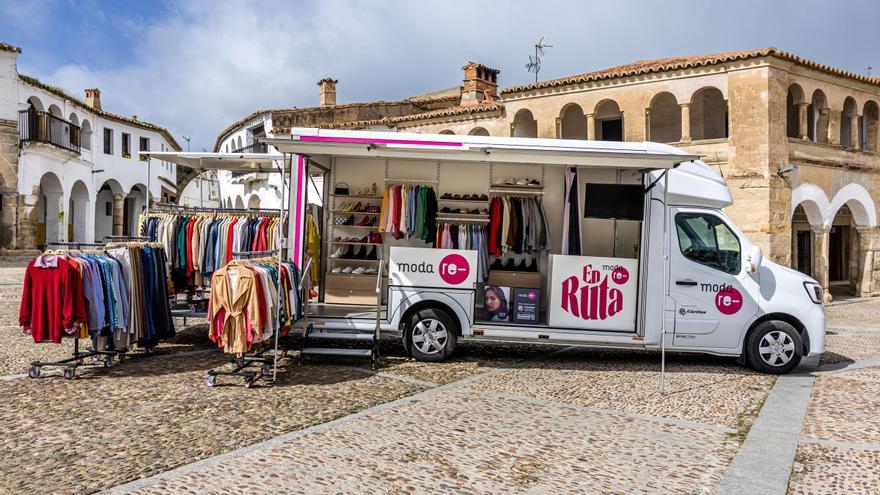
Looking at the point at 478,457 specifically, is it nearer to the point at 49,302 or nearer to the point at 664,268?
the point at 664,268

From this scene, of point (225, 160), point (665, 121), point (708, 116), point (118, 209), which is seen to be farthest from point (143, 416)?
→ point (118, 209)

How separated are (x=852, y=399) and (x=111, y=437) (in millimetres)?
7268

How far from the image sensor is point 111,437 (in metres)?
5.24

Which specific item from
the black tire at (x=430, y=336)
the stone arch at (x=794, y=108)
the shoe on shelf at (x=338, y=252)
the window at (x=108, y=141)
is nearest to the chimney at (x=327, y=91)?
the window at (x=108, y=141)

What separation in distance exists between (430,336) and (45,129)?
2662 cm

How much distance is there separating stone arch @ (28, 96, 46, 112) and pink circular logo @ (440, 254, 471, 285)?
27.1 metres

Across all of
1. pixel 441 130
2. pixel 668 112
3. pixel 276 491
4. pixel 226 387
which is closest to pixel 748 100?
pixel 668 112

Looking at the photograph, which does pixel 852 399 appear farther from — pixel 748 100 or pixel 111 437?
pixel 748 100

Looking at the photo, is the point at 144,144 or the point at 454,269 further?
the point at 144,144

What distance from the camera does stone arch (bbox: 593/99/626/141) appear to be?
2156 centimetres

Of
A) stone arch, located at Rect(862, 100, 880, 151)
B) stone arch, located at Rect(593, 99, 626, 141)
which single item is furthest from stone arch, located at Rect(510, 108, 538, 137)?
stone arch, located at Rect(862, 100, 880, 151)

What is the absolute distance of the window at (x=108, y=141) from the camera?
36500 millimetres

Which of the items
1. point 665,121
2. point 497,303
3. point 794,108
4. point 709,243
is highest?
point 794,108

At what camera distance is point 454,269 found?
8820 mm
